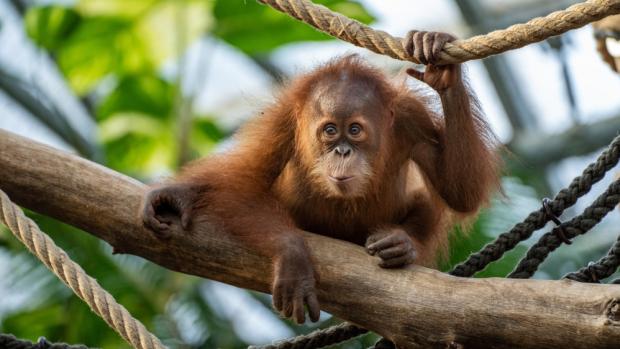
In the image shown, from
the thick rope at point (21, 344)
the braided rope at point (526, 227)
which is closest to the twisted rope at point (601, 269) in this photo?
the braided rope at point (526, 227)

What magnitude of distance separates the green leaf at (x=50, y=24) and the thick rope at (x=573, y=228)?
4.73 m

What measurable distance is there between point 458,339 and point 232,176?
1.26 meters

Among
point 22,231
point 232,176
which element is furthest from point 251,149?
point 22,231

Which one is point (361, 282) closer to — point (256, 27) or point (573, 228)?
point (573, 228)

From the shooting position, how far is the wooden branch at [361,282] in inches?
126

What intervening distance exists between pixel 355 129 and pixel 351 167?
22cm

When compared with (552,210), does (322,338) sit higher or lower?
lower

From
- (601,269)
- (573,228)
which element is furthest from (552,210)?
(601,269)

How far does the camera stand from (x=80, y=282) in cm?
330

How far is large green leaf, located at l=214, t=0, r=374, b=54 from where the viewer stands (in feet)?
22.8

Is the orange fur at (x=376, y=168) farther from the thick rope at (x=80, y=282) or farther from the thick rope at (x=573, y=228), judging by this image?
the thick rope at (x=80, y=282)

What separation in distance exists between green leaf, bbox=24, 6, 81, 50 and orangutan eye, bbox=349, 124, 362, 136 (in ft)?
12.6

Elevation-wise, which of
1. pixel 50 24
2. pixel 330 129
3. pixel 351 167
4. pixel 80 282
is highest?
pixel 50 24

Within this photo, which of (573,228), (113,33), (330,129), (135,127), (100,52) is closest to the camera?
(573,228)
